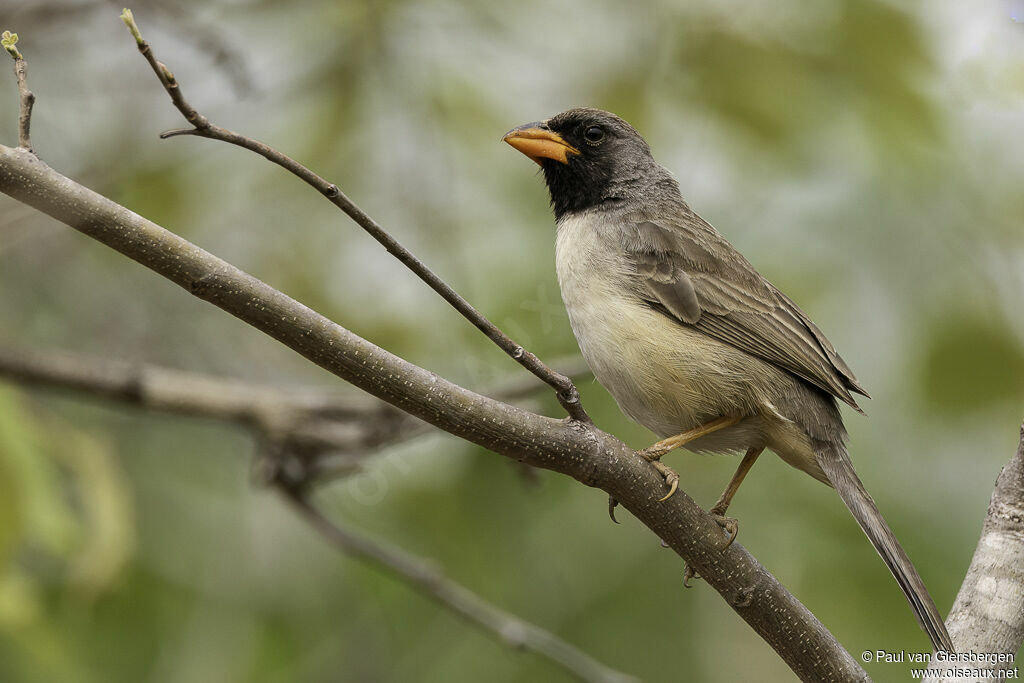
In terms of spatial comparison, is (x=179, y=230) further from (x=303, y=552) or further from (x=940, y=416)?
(x=940, y=416)

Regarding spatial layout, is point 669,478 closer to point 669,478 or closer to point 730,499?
point 669,478

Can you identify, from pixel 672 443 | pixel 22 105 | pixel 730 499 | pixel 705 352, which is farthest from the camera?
pixel 705 352

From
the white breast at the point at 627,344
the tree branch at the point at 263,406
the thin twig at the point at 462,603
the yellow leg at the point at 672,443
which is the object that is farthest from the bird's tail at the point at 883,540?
the tree branch at the point at 263,406

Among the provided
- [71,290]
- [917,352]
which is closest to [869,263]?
[917,352]

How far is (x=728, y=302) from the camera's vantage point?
4039 millimetres

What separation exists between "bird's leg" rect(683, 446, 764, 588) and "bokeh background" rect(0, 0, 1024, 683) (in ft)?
3.32

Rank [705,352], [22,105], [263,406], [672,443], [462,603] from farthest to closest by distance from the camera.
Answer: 1. [263,406]
2. [462,603]
3. [705,352]
4. [672,443]
5. [22,105]

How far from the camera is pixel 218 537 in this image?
19.4 feet

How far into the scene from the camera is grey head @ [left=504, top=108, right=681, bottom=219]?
15.1 feet

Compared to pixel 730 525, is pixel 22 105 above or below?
below

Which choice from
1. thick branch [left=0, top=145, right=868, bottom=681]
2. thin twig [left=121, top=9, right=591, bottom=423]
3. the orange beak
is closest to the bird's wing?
the orange beak

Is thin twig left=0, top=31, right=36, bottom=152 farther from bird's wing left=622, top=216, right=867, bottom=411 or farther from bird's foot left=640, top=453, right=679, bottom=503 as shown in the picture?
bird's wing left=622, top=216, right=867, bottom=411

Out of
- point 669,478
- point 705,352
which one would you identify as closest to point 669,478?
point 669,478

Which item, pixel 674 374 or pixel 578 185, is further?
pixel 578 185
